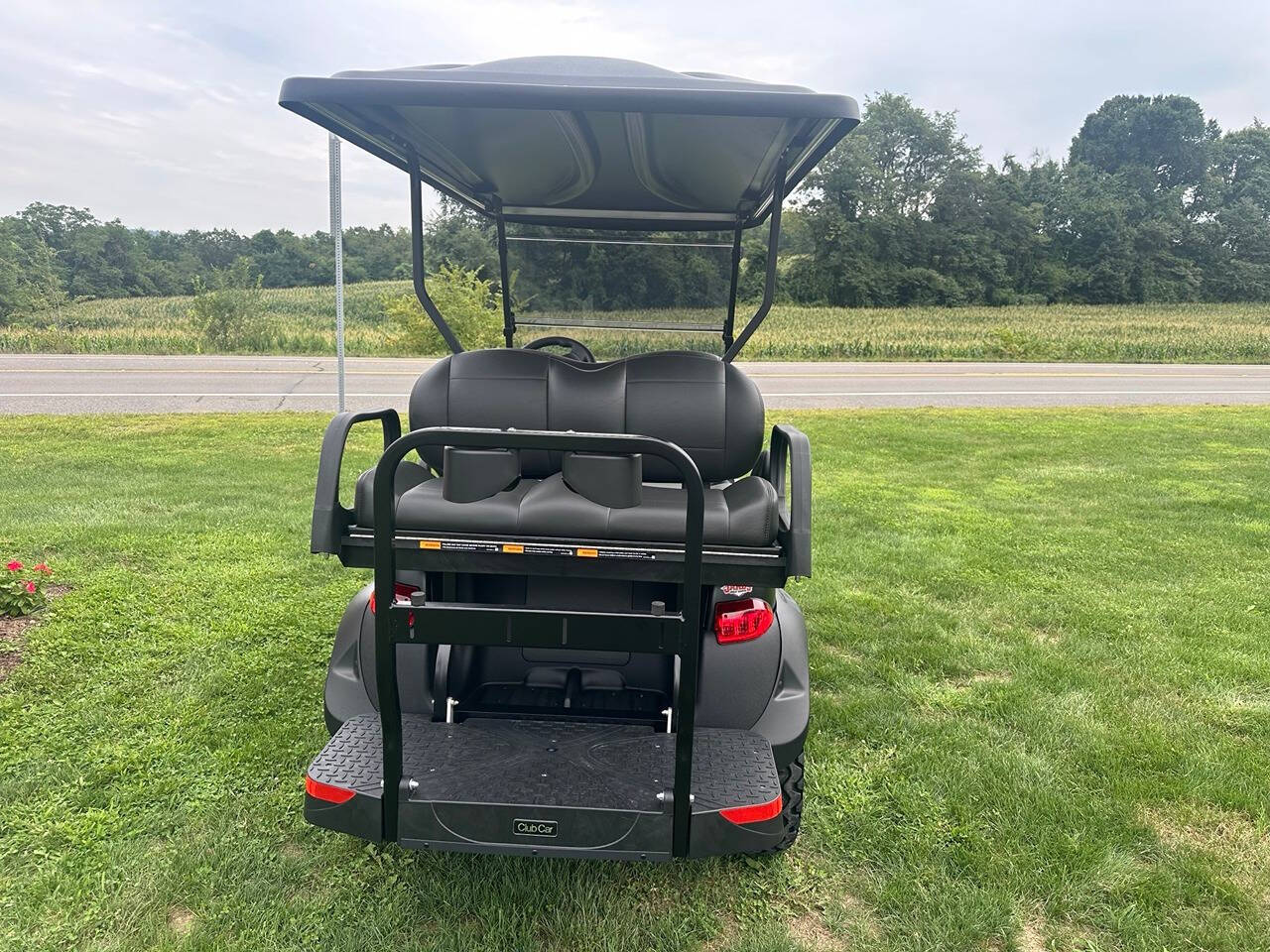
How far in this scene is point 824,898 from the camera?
226 centimetres

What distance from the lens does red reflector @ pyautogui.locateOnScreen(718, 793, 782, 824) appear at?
1.92m

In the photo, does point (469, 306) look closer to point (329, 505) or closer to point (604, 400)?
point (604, 400)

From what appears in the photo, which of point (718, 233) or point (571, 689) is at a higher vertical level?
point (718, 233)

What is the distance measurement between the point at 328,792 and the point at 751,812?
986mm

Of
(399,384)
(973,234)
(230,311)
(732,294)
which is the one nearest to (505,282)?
(732,294)

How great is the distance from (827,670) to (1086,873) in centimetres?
143

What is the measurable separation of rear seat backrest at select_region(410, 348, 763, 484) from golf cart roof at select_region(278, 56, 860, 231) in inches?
28.1

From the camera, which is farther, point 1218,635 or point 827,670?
point 1218,635

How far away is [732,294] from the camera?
3662 millimetres

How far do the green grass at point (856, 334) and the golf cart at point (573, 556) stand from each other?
10.0 m

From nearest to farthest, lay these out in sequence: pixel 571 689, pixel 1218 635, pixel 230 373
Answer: pixel 571 689 < pixel 1218 635 < pixel 230 373

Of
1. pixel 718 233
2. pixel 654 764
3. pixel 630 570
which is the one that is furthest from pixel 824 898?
pixel 718 233

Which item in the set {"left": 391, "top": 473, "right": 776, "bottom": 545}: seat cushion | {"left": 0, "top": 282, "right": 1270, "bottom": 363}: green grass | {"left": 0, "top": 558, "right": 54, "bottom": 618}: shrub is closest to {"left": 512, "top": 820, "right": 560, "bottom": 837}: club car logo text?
{"left": 391, "top": 473, "right": 776, "bottom": 545}: seat cushion

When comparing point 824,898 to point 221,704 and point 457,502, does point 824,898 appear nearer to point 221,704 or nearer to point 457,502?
point 457,502
